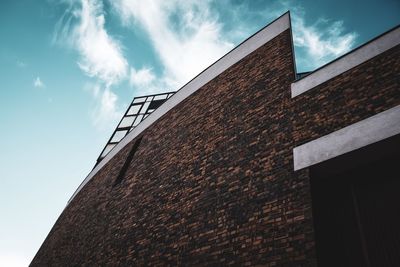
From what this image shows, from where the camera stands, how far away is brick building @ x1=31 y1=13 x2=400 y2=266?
10.9 ft

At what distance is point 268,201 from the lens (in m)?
3.89

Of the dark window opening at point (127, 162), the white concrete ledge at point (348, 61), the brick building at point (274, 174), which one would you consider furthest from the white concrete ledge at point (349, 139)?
the dark window opening at point (127, 162)

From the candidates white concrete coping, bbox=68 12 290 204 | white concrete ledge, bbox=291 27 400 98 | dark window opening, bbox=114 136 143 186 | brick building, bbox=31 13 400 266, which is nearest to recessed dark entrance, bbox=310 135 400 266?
brick building, bbox=31 13 400 266

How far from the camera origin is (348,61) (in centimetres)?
457

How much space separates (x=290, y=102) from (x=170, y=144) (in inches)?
147

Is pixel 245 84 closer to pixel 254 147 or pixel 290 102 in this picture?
pixel 290 102

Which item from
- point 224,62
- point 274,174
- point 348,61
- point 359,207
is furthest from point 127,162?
point 359,207

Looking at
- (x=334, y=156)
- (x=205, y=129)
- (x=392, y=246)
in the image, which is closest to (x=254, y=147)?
(x=334, y=156)

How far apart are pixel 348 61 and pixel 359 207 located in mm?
2587

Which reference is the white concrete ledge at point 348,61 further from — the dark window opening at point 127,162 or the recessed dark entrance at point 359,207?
the dark window opening at point 127,162

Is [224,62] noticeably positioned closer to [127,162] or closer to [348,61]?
[348,61]

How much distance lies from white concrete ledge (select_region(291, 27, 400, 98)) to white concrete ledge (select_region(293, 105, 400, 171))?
1369mm

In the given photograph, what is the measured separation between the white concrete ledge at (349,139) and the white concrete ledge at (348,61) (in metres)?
1.37

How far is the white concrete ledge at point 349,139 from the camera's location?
3281mm
